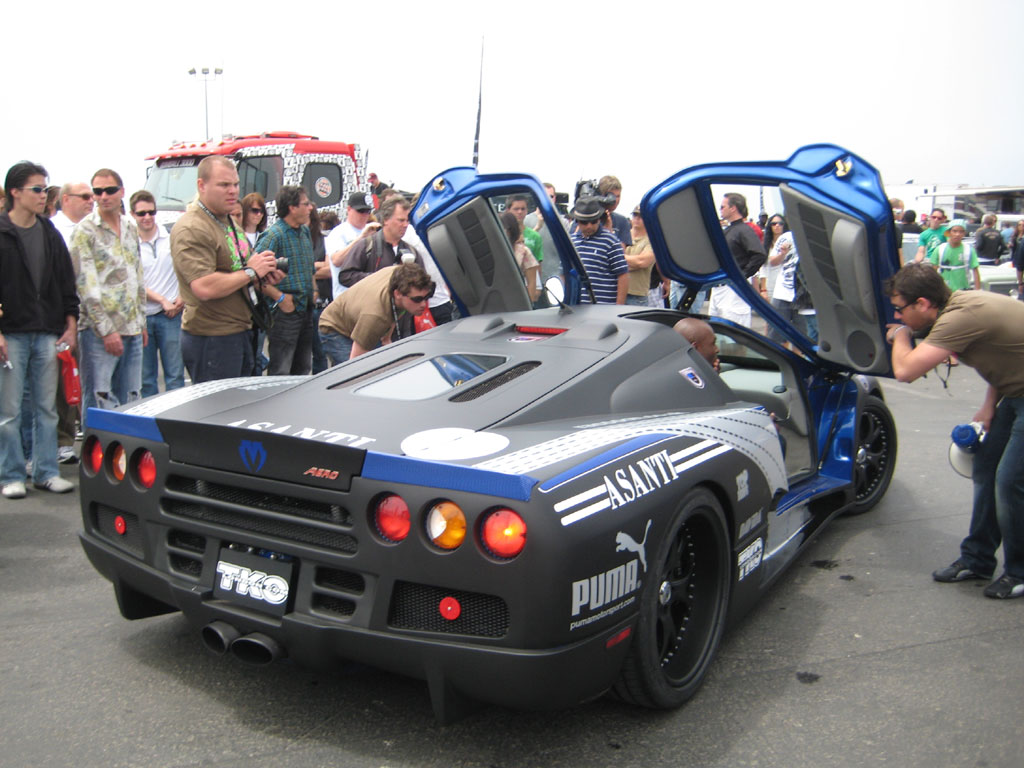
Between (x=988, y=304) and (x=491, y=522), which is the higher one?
(x=988, y=304)

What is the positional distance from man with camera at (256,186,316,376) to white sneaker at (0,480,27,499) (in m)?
1.70

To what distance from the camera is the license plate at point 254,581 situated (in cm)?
259

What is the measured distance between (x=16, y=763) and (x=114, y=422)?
1.01 meters

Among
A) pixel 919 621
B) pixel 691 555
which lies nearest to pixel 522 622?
pixel 691 555

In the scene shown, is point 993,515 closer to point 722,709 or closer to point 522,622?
point 722,709

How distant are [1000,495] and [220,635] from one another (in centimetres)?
313

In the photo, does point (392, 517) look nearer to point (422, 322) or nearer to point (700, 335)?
point (700, 335)

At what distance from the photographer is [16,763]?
2.52m

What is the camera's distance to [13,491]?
5.17 meters

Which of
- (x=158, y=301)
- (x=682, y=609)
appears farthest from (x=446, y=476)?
(x=158, y=301)

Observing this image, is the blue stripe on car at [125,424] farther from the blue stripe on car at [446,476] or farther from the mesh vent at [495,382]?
the mesh vent at [495,382]

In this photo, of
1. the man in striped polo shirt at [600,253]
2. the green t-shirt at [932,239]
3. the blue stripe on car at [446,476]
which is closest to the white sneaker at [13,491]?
the blue stripe on car at [446,476]

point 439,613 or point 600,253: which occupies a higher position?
point 600,253

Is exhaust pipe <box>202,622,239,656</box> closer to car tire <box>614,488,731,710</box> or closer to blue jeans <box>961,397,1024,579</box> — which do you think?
car tire <box>614,488,731,710</box>
